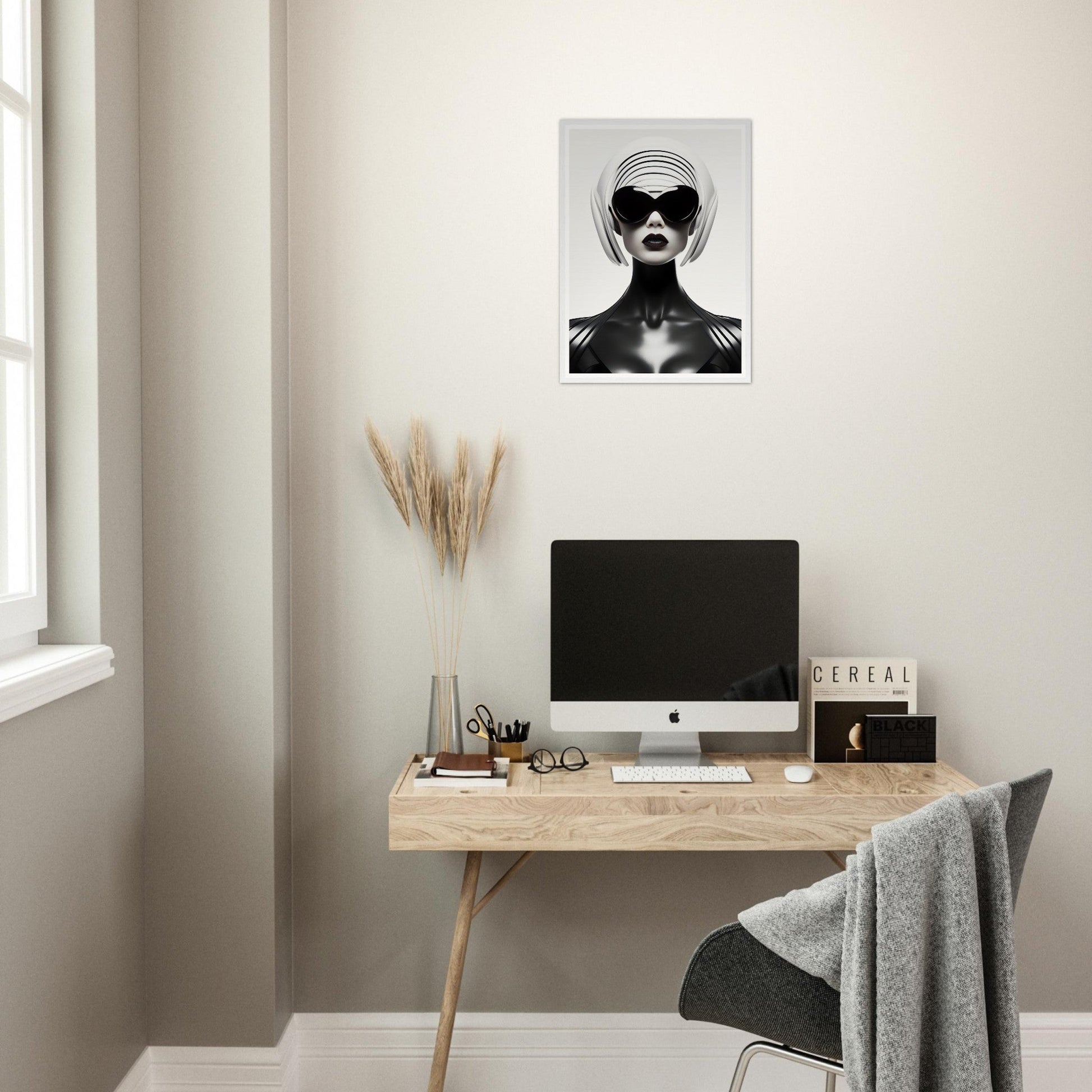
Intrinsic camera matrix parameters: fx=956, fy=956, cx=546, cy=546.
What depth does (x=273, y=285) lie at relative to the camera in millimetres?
2117

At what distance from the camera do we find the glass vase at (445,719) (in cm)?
213

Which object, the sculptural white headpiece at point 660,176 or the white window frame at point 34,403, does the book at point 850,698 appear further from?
the white window frame at point 34,403

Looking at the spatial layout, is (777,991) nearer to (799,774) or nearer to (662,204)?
(799,774)

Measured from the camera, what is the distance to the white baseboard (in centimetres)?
A: 226

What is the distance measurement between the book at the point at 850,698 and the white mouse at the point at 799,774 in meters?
0.15

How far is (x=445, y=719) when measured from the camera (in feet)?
7.05

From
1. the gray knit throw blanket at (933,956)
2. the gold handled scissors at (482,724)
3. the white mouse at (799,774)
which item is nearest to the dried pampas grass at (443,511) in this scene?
the gold handled scissors at (482,724)

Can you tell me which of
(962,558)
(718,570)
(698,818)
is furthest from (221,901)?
(962,558)

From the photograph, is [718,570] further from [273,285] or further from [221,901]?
[221,901]

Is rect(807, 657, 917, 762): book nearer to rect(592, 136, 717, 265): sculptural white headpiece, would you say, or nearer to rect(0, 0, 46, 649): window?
rect(592, 136, 717, 265): sculptural white headpiece

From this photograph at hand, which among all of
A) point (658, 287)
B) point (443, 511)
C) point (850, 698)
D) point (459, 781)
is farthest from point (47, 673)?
point (850, 698)

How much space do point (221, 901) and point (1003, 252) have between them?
2.33 m

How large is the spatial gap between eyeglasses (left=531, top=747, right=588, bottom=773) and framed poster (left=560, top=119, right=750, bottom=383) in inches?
34.1

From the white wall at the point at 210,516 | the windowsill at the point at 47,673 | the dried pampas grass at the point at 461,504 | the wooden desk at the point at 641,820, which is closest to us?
the windowsill at the point at 47,673
